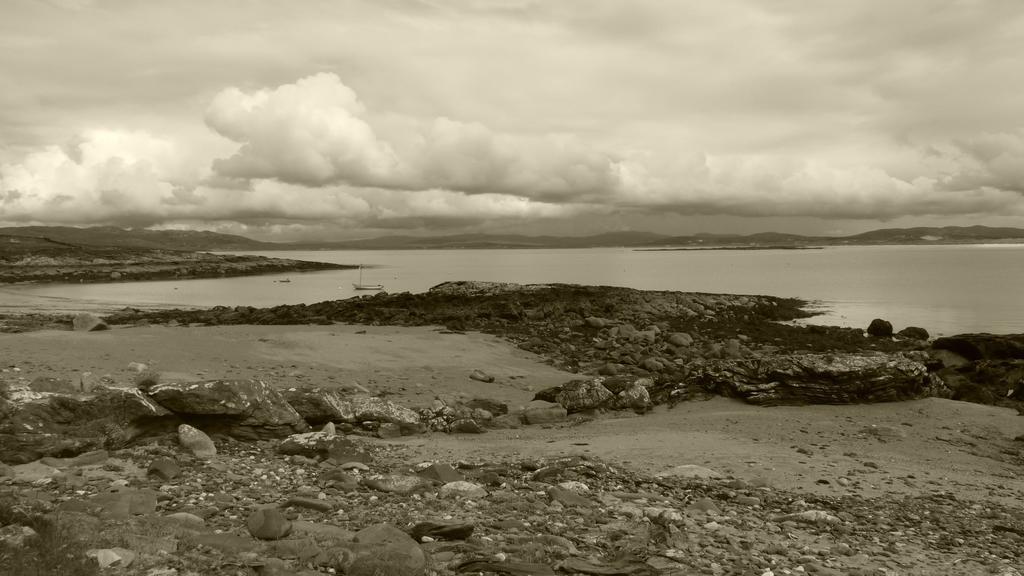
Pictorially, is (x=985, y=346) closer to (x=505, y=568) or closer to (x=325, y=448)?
(x=325, y=448)

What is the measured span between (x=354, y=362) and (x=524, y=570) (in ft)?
51.9

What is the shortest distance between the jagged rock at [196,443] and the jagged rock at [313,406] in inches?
101

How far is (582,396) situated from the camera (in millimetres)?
15625

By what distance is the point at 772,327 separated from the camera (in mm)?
32625

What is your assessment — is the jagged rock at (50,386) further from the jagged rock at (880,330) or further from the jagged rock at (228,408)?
the jagged rock at (880,330)

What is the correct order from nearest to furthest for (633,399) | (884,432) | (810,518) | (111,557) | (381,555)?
(111,557) → (381,555) → (810,518) → (884,432) → (633,399)

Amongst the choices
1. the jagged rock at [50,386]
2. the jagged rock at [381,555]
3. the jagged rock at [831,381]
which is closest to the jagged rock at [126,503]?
the jagged rock at [381,555]

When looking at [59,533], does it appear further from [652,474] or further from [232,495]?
[652,474]

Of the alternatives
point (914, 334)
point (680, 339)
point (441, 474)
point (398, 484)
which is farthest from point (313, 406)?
point (914, 334)

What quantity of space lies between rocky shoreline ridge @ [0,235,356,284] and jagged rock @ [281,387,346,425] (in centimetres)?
8542

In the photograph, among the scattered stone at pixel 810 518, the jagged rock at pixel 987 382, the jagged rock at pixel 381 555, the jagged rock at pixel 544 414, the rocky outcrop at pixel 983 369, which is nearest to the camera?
the jagged rock at pixel 381 555

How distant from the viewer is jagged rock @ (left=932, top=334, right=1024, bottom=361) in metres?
26.8

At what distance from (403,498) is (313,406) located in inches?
212

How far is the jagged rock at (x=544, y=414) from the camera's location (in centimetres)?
1445
